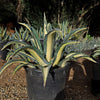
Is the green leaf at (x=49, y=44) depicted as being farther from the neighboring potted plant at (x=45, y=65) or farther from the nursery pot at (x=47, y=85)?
the nursery pot at (x=47, y=85)

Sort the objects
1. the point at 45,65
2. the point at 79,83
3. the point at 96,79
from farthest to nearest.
Answer: the point at 79,83 → the point at 96,79 → the point at 45,65

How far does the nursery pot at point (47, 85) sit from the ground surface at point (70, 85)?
0.37 meters

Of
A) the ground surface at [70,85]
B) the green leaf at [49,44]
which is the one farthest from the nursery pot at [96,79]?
the green leaf at [49,44]

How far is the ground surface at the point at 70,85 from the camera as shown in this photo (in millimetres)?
1456

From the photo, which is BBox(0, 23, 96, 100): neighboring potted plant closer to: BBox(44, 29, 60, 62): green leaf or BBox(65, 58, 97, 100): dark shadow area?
BBox(44, 29, 60, 62): green leaf

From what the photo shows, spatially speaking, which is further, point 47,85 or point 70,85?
point 70,85

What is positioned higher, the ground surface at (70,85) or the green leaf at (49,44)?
the green leaf at (49,44)

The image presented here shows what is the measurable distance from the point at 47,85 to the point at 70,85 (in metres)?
0.76

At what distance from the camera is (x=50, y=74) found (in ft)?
3.35

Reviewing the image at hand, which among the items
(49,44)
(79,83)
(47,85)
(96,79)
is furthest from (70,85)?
(49,44)

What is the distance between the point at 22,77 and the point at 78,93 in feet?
3.11

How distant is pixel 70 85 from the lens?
5.59ft

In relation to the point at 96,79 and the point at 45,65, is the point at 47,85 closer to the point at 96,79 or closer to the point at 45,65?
the point at 45,65

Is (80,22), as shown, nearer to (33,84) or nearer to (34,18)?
(34,18)
